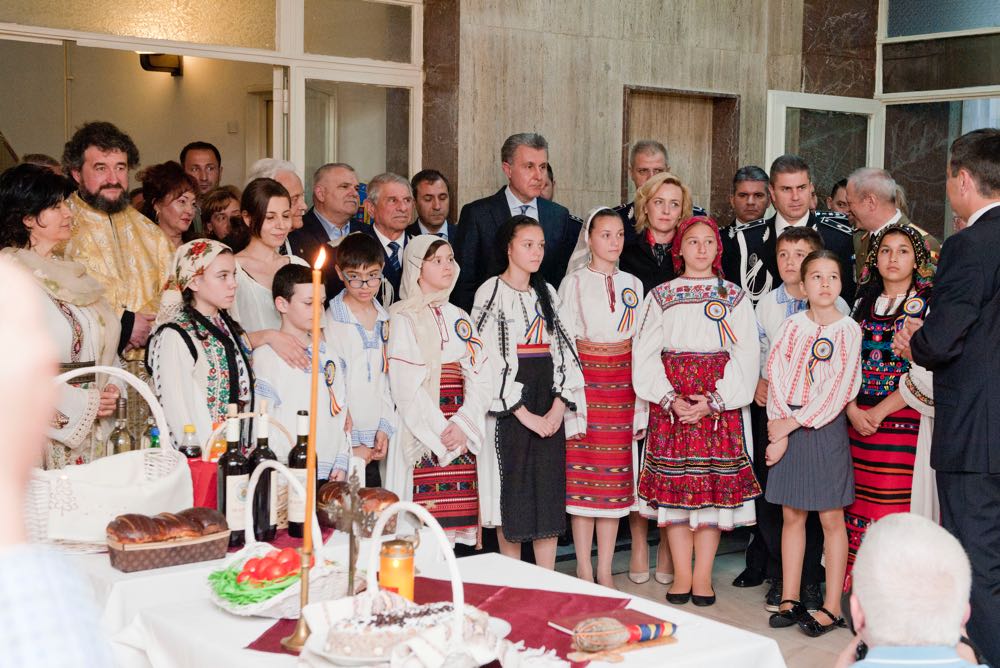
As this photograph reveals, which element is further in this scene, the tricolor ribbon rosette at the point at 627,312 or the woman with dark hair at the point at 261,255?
the tricolor ribbon rosette at the point at 627,312

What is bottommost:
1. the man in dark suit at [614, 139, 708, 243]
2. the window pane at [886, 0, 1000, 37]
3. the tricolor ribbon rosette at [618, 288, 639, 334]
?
the tricolor ribbon rosette at [618, 288, 639, 334]

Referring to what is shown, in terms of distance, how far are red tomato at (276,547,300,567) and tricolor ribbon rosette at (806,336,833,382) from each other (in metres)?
2.62

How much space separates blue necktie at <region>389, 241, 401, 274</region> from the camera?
5180 millimetres

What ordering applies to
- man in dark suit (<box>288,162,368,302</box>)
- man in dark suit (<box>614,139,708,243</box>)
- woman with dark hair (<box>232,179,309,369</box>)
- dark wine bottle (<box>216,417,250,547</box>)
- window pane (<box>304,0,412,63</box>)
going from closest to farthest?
dark wine bottle (<box>216,417,250,547</box>) < woman with dark hair (<box>232,179,309,369</box>) < man in dark suit (<box>288,162,368,302</box>) < man in dark suit (<box>614,139,708,243</box>) < window pane (<box>304,0,412,63</box>)

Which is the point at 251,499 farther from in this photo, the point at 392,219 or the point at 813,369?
the point at 392,219

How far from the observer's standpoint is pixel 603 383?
486cm

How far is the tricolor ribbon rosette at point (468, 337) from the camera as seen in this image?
4.61m

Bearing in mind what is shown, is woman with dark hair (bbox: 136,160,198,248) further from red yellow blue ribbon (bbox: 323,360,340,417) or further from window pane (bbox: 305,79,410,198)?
window pane (bbox: 305,79,410,198)

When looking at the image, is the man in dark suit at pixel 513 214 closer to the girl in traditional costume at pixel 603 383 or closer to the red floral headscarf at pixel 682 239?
the girl in traditional costume at pixel 603 383

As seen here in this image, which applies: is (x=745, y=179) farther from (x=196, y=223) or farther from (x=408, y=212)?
(x=196, y=223)

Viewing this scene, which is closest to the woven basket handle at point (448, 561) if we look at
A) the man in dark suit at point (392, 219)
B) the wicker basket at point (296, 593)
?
the wicker basket at point (296, 593)

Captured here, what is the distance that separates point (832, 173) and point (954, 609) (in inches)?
251

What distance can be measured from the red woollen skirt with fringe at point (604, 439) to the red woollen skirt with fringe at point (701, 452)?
0.19 m

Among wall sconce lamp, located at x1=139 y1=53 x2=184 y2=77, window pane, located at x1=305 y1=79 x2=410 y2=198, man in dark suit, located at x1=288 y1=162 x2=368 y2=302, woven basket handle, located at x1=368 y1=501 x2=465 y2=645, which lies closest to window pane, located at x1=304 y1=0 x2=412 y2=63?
window pane, located at x1=305 y1=79 x2=410 y2=198
